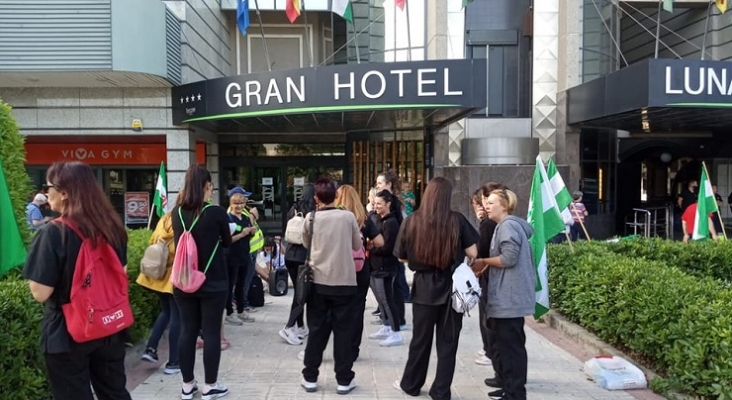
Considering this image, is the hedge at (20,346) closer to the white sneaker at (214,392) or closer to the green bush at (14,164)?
the green bush at (14,164)

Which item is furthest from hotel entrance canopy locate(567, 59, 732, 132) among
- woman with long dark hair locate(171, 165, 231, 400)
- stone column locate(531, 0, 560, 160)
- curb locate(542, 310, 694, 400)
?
woman with long dark hair locate(171, 165, 231, 400)

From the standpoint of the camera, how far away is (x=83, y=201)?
126 inches

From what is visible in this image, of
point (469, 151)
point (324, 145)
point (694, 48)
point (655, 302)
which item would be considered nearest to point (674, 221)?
point (694, 48)

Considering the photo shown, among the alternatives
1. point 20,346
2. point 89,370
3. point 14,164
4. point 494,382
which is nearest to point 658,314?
point 494,382

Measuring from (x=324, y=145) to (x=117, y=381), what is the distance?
14590 mm

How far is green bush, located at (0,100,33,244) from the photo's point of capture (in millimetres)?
5242

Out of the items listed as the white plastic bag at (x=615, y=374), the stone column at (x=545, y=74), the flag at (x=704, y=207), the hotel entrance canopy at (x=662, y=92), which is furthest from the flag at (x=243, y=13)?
the white plastic bag at (x=615, y=374)

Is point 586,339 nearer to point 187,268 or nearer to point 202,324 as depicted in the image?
point 202,324

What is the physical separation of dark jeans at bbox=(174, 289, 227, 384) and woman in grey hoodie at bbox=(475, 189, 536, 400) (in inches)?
86.8

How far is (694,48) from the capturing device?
18641mm

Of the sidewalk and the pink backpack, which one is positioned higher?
the pink backpack

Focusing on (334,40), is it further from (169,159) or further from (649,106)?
(649,106)

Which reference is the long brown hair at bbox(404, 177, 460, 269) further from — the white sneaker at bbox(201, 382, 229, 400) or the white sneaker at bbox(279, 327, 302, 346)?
the white sneaker at bbox(279, 327, 302, 346)

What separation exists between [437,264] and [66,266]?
8.64ft
